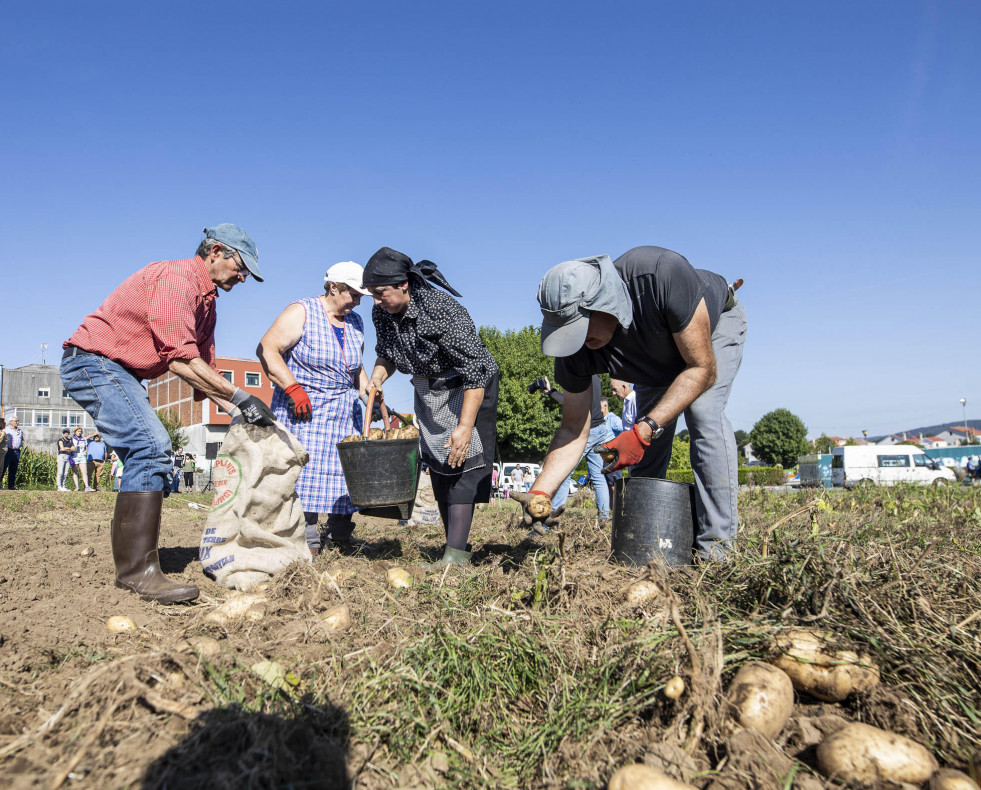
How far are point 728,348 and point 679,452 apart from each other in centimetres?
3562

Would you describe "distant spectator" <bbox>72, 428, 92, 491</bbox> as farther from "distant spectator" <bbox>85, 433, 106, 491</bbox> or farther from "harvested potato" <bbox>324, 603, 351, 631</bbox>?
"harvested potato" <bbox>324, 603, 351, 631</bbox>

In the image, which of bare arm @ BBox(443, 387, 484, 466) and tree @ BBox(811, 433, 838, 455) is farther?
tree @ BBox(811, 433, 838, 455)

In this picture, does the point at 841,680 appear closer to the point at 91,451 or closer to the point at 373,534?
the point at 373,534

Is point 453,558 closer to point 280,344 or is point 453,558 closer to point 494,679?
point 280,344

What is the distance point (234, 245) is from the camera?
3.38 m

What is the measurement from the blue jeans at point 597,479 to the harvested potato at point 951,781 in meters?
4.52

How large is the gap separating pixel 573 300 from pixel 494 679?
5.00 ft

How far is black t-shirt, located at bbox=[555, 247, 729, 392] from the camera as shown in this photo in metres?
2.86

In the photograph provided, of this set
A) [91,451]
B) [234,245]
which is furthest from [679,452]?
[234,245]

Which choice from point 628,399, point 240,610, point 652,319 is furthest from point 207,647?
point 628,399

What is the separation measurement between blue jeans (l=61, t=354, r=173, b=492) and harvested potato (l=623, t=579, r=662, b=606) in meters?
2.11

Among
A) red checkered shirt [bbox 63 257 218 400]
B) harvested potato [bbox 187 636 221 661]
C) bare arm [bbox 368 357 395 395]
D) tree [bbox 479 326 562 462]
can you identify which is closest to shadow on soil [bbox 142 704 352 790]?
harvested potato [bbox 187 636 221 661]

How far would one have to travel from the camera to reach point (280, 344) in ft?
12.8

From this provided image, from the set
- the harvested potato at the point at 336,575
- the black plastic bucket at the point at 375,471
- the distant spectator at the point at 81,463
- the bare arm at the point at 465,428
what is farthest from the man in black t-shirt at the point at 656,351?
the distant spectator at the point at 81,463
